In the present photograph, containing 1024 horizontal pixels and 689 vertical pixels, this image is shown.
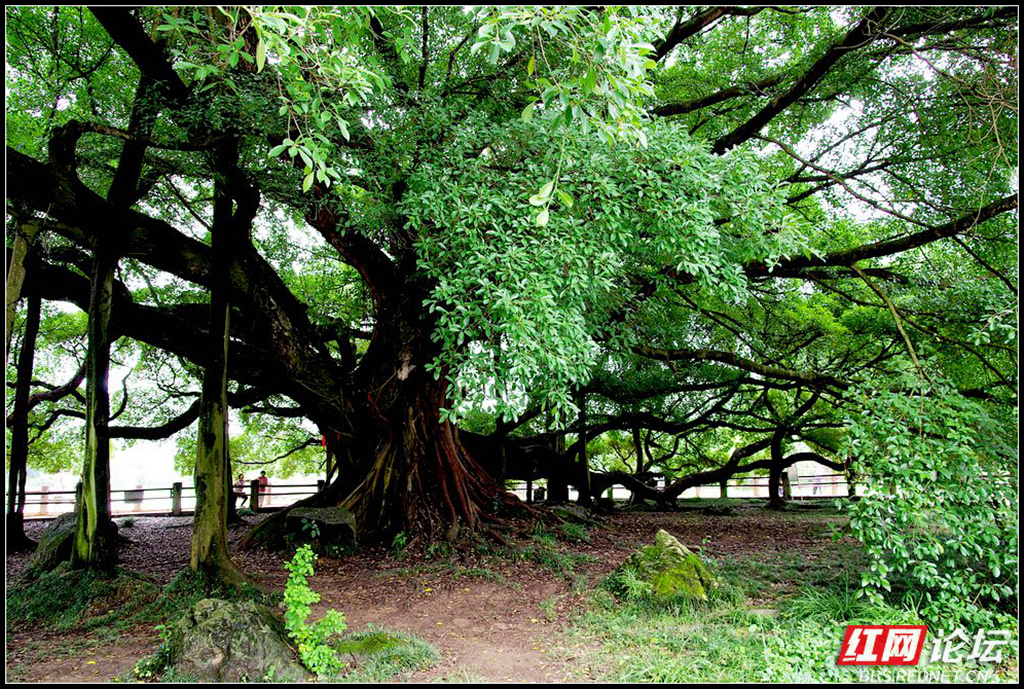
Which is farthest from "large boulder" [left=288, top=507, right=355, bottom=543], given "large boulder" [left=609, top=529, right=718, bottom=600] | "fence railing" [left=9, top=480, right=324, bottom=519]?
"fence railing" [left=9, top=480, right=324, bottom=519]

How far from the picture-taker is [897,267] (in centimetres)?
750

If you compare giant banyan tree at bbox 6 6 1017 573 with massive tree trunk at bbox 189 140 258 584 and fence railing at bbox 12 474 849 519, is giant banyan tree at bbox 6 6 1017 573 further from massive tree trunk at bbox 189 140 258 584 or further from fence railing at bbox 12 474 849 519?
fence railing at bbox 12 474 849 519

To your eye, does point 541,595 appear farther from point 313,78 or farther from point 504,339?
point 313,78

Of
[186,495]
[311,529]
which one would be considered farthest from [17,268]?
[186,495]

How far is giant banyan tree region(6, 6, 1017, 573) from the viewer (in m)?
4.59

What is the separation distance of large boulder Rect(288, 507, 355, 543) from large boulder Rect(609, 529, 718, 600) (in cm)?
340

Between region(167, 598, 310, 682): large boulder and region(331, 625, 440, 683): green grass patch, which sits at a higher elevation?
region(167, 598, 310, 682): large boulder

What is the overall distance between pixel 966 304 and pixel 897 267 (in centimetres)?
142

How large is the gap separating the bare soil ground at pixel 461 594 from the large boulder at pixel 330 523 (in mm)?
332

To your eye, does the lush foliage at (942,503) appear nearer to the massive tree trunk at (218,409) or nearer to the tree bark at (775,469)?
the massive tree trunk at (218,409)

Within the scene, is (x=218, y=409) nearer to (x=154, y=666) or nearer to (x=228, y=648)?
(x=154, y=666)

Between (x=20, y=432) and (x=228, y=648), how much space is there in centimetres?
657

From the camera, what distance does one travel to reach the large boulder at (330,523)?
745 centimetres

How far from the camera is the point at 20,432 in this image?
8156 mm
